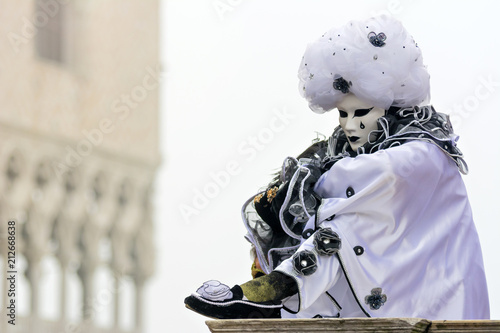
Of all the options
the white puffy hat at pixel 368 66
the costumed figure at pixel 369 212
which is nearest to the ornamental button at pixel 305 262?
the costumed figure at pixel 369 212

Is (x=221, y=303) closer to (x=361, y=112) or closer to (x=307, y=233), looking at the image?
(x=307, y=233)

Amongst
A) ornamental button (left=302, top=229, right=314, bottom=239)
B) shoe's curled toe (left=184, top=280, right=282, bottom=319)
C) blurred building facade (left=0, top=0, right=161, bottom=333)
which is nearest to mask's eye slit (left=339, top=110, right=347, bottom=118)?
ornamental button (left=302, top=229, right=314, bottom=239)

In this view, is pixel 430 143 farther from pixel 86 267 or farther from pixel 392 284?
pixel 86 267

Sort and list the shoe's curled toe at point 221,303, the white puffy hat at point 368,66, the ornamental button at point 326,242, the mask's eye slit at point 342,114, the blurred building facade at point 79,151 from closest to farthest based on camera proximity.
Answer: the shoe's curled toe at point 221,303 < the ornamental button at point 326,242 < the white puffy hat at point 368,66 < the mask's eye slit at point 342,114 < the blurred building facade at point 79,151

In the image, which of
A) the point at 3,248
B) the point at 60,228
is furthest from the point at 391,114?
the point at 60,228

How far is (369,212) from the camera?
360 cm

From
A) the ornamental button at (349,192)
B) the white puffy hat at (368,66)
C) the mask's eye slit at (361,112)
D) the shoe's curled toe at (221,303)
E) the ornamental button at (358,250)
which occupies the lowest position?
the shoe's curled toe at (221,303)

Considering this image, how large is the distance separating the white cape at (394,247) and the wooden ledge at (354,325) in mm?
187

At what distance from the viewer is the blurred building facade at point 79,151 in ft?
74.4

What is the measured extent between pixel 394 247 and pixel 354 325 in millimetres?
382

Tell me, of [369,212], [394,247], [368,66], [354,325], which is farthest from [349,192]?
[354,325]

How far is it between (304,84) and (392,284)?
0.62 meters

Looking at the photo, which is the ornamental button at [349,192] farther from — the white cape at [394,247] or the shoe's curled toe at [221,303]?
the shoe's curled toe at [221,303]

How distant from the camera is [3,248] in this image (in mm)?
21891
